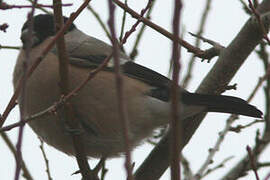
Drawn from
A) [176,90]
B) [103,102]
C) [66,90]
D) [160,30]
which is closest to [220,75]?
[160,30]

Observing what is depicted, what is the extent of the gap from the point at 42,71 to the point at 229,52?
1.29 meters

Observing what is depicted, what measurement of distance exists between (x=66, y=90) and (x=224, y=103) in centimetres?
125

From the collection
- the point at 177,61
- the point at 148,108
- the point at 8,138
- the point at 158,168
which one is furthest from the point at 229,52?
the point at 177,61

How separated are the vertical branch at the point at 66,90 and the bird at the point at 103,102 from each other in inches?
4.8

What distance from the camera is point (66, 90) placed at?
278 centimetres

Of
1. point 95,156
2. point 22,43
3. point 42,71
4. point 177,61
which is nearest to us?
point 177,61

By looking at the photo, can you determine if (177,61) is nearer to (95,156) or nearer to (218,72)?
(218,72)

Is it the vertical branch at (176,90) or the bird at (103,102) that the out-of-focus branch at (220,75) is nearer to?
the bird at (103,102)

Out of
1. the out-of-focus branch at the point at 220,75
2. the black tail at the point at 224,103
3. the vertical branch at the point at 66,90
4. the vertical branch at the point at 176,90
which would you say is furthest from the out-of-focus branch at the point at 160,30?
the vertical branch at the point at 176,90

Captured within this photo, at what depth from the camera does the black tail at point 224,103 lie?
135 inches

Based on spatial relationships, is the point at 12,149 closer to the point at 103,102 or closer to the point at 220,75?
the point at 103,102

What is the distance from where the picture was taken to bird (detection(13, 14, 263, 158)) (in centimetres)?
341

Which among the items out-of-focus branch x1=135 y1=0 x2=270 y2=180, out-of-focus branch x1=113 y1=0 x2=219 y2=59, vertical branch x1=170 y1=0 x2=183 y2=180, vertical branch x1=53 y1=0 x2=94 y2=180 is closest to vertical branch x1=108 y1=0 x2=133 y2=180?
vertical branch x1=170 y1=0 x2=183 y2=180

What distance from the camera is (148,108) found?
11.8ft
